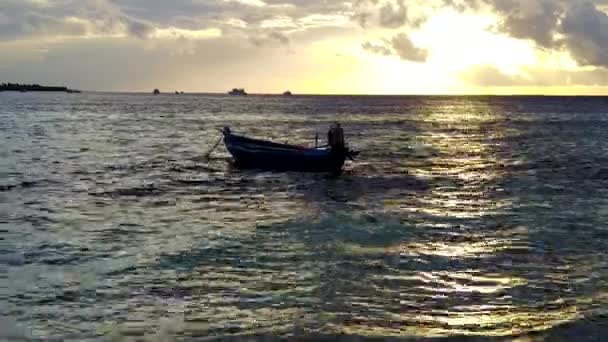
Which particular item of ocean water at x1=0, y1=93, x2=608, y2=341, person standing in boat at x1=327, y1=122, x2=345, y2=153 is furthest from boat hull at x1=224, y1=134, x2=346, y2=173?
ocean water at x1=0, y1=93, x2=608, y2=341

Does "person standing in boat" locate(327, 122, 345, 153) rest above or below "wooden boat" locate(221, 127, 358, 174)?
above

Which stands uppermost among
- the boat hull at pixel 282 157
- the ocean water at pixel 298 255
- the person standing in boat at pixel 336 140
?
the person standing in boat at pixel 336 140

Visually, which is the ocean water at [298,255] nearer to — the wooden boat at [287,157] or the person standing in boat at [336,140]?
the wooden boat at [287,157]

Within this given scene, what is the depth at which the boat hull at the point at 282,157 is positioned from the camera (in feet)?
111

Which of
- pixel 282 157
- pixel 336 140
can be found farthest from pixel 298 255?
pixel 282 157

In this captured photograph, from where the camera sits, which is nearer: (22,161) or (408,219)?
(408,219)

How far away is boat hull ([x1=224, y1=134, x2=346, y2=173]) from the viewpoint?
33750 mm

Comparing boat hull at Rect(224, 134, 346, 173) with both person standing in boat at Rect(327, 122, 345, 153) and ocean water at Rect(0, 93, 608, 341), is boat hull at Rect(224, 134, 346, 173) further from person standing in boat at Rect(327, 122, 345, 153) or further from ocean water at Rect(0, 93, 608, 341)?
ocean water at Rect(0, 93, 608, 341)

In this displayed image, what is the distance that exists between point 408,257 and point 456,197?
11926mm

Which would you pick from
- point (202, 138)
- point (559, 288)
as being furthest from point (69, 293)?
point (202, 138)

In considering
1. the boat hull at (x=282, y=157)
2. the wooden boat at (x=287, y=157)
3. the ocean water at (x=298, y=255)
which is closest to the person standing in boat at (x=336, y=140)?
the wooden boat at (x=287, y=157)

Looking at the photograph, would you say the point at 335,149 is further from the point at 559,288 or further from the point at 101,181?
the point at 559,288

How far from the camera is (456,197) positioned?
27.5m

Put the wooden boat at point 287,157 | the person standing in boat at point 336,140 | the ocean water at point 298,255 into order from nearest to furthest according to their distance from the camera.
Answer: the ocean water at point 298,255, the person standing in boat at point 336,140, the wooden boat at point 287,157
